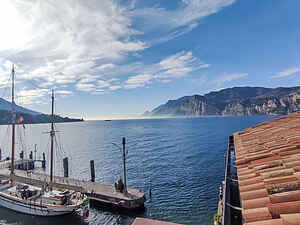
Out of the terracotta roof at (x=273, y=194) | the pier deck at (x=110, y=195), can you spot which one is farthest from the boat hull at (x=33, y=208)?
the terracotta roof at (x=273, y=194)

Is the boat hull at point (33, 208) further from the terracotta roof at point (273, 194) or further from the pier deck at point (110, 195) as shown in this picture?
the terracotta roof at point (273, 194)

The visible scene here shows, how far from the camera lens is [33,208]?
885 inches

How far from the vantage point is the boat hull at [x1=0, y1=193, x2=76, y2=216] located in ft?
71.8

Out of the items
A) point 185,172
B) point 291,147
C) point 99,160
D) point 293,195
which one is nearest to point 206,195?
point 185,172

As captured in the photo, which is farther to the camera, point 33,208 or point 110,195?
point 110,195

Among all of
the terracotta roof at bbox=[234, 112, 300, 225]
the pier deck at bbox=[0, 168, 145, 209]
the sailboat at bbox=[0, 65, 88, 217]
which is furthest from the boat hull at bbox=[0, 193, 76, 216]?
the terracotta roof at bbox=[234, 112, 300, 225]

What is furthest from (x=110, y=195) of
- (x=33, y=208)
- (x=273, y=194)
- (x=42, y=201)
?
(x=273, y=194)

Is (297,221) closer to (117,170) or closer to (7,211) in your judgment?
(7,211)

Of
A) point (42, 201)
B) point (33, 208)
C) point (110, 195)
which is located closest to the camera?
point (33, 208)

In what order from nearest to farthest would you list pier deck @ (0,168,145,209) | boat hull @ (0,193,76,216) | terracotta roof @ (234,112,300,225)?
terracotta roof @ (234,112,300,225), boat hull @ (0,193,76,216), pier deck @ (0,168,145,209)

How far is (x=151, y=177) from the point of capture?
36.6m

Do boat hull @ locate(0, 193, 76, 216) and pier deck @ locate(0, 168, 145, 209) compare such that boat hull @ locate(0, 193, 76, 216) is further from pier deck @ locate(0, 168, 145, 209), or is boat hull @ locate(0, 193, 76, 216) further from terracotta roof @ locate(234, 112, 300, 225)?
terracotta roof @ locate(234, 112, 300, 225)

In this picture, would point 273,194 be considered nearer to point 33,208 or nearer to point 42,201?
point 42,201

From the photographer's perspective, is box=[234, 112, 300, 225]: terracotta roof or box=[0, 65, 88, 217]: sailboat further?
box=[0, 65, 88, 217]: sailboat
